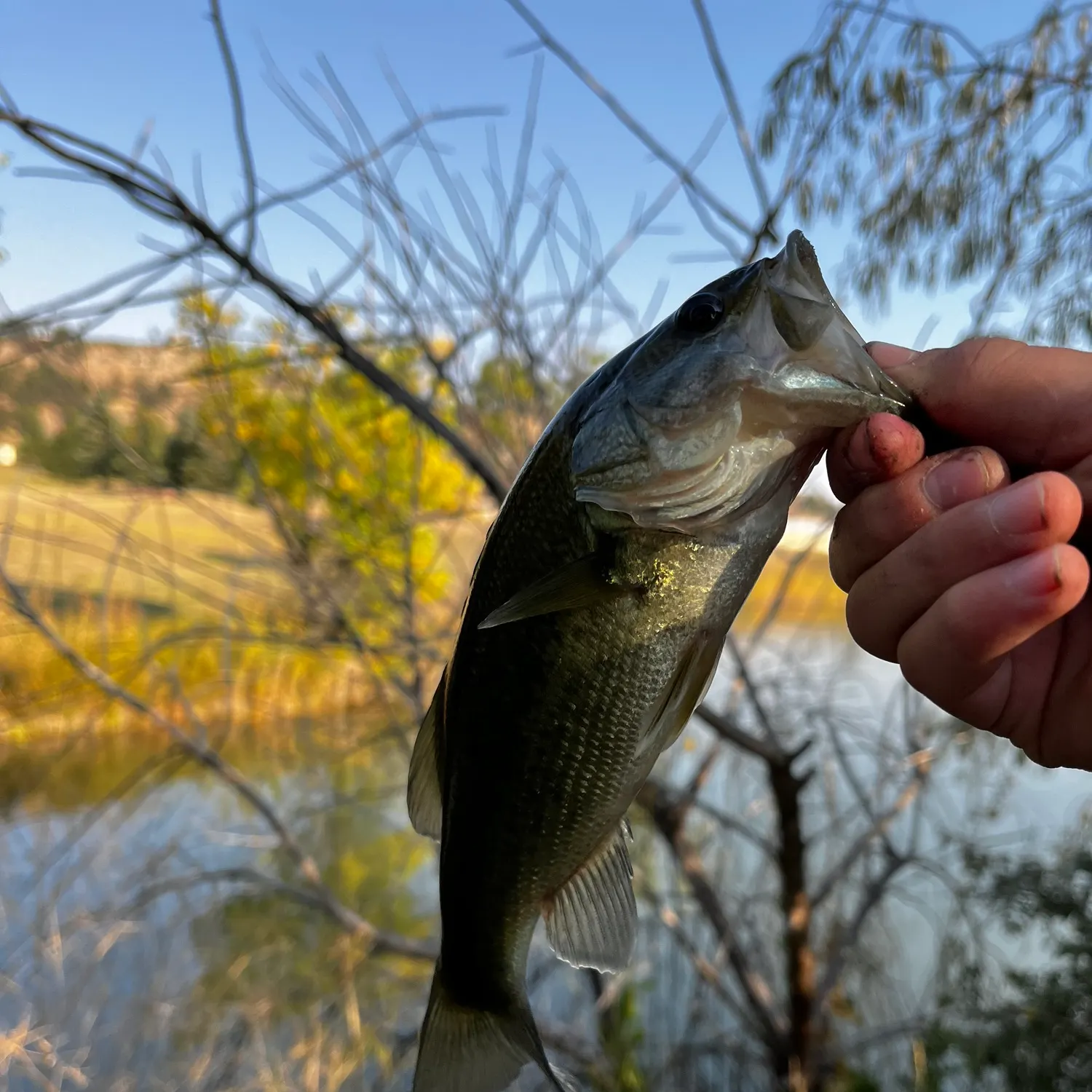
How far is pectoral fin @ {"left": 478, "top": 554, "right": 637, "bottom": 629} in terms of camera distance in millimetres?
1107

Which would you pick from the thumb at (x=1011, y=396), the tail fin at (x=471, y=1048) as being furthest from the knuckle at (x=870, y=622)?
the tail fin at (x=471, y=1048)

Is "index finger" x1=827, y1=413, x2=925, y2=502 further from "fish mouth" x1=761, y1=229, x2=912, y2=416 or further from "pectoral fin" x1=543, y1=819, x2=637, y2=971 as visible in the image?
"pectoral fin" x1=543, y1=819, x2=637, y2=971

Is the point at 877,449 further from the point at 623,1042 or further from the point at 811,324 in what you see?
the point at 623,1042

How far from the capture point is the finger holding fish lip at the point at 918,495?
44.4 inches

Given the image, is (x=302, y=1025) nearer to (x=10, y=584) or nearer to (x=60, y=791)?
(x=10, y=584)

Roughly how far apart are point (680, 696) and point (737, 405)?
49cm

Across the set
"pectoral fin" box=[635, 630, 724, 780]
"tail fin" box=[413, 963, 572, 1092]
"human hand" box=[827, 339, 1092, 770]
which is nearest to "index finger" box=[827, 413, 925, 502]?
"human hand" box=[827, 339, 1092, 770]

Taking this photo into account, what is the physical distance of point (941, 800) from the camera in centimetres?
522

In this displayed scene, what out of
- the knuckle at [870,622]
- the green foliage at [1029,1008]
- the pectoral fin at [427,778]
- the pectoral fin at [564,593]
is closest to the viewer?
the pectoral fin at [564,593]

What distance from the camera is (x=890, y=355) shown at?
131cm

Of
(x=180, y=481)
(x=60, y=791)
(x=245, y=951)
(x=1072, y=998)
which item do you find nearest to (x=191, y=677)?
(x=60, y=791)

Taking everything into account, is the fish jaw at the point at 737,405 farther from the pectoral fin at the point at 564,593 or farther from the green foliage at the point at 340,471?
the green foliage at the point at 340,471

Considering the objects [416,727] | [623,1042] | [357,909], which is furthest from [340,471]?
[357,909]

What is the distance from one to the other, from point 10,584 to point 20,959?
3457 mm
